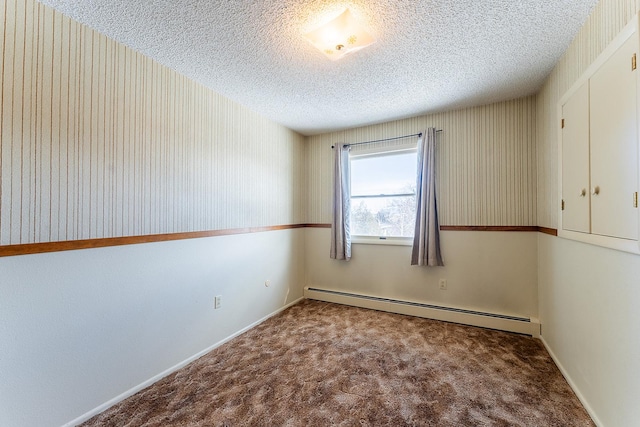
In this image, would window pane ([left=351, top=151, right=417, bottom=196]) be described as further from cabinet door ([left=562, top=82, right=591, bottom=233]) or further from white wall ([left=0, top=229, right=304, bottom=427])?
white wall ([left=0, top=229, right=304, bottom=427])

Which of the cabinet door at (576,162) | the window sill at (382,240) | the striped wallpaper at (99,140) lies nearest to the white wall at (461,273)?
the window sill at (382,240)

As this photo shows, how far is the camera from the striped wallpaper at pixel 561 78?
142 cm

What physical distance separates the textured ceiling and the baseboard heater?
2325 mm

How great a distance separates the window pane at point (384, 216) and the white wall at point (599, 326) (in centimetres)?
143

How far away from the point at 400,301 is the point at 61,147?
3445 millimetres

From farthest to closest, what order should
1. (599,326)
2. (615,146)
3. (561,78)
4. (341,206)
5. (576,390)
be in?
(341,206) → (561,78) → (576,390) → (599,326) → (615,146)

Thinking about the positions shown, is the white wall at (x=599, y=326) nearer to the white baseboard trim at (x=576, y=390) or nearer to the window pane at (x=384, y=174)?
the white baseboard trim at (x=576, y=390)

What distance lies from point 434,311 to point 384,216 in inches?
50.5

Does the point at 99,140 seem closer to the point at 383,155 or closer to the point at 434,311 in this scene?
the point at 383,155

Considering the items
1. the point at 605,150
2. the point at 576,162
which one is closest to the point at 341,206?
the point at 576,162

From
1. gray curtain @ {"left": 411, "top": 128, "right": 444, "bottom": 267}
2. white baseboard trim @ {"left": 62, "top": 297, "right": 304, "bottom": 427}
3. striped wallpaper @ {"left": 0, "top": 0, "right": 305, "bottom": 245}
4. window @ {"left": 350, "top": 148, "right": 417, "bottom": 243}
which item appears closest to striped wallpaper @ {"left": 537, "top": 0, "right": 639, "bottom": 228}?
gray curtain @ {"left": 411, "top": 128, "right": 444, "bottom": 267}

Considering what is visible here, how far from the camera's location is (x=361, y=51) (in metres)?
1.97

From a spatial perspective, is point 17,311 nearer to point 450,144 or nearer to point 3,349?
point 3,349

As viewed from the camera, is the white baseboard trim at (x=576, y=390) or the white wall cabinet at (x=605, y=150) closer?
the white wall cabinet at (x=605, y=150)
